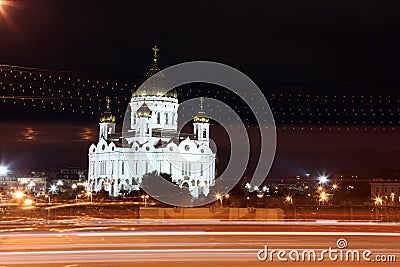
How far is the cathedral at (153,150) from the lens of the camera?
303 ft

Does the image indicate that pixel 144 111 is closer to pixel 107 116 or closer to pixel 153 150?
pixel 153 150

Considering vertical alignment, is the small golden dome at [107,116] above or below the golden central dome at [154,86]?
below

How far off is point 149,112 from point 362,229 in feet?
222

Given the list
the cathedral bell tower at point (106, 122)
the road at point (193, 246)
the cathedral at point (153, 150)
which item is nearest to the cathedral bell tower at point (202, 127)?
the cathedral at point (153, 150)

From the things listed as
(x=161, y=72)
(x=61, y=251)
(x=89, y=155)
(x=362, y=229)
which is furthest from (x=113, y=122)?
(x=61, y=251)

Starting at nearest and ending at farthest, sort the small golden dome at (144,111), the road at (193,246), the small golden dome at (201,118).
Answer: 1. the road at (193,246)
2. the small golden dome at (144,111)
3. the small golden dome at (201,118)

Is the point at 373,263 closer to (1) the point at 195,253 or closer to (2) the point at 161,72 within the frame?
(1) the point at 195,253

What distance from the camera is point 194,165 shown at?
9538 cm

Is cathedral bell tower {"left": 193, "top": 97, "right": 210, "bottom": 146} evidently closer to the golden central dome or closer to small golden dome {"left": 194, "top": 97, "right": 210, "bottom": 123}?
small golden dome {"left": 194, "top": 97, "right": 210, "bottom": 123}

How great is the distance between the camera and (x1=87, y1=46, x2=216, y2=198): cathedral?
9238 centimetres

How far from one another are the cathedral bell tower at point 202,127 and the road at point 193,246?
71427mm

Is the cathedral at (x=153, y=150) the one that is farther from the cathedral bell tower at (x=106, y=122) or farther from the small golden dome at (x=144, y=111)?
the cathedral bell tower at (x=106, y=122)

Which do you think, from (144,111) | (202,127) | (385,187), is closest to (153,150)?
(144,111)

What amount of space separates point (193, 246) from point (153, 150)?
7362 centimetres
